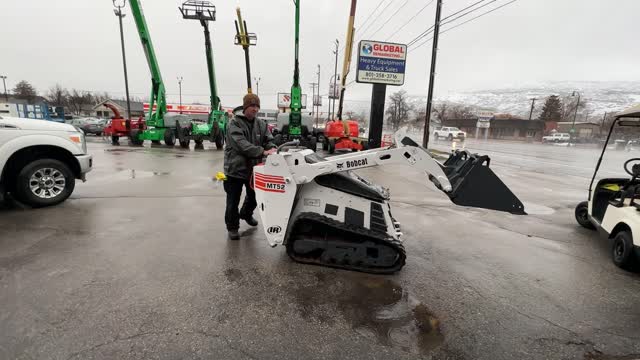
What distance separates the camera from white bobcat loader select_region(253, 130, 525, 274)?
3496 millimetres

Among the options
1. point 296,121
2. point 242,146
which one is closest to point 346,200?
point 242,146

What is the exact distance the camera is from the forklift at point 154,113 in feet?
52.5

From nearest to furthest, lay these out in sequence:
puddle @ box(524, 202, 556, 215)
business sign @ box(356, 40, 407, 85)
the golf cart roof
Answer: the golf cart roof → puddle @ box(524, 202, 556, 215) → business sign @ box(356, 40, 407, 85)

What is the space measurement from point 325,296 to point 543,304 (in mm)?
2040

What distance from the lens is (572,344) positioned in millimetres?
2623

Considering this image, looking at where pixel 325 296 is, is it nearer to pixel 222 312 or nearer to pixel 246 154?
pixel 222 312

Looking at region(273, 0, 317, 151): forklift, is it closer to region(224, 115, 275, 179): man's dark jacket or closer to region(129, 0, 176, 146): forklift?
region(129, 0, 176, 146): forklift

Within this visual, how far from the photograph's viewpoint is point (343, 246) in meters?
3.70

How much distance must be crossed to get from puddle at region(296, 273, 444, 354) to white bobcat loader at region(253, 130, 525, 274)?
30 cm

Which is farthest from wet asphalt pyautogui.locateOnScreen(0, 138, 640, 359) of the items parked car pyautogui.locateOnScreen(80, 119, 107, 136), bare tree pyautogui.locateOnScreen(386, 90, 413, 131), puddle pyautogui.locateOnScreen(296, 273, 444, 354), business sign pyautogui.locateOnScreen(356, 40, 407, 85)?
bare tree pyautogui.locateOnScreen(386, 90, 413, 131)

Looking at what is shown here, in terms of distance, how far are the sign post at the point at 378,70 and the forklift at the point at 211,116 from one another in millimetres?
7078

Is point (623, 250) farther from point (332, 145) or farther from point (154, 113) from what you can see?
point (154, 113)

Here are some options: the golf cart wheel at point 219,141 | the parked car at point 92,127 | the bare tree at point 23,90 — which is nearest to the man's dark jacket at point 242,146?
the golf cart wheel at point 219,141

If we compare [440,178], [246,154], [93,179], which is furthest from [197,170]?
[440,178]
